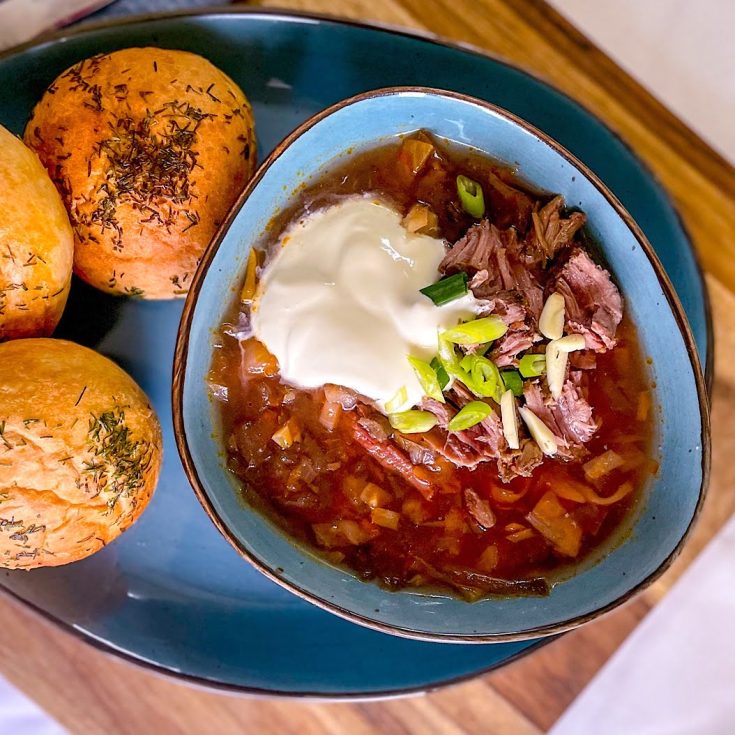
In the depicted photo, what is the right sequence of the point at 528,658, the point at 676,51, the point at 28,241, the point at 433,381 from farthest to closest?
the point at 676,51 < the point at 528,658 < the point at 433,381 < the point at 28,241

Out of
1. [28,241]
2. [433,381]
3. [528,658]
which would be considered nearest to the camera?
[28,241]

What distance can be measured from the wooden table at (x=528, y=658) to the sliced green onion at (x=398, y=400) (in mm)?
1038

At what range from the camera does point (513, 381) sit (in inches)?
81.1

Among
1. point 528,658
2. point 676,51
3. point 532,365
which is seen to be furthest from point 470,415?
point 676,51

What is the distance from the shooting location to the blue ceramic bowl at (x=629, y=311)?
1.95 meters

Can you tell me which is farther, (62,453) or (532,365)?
(532,365)

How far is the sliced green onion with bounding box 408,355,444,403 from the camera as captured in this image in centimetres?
199

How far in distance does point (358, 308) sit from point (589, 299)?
0.59 m

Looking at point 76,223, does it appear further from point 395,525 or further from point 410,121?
point 395,525

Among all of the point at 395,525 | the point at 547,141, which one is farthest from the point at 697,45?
the point at 395,525

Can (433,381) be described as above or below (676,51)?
below

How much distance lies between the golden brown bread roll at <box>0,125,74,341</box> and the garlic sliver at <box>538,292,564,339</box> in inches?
47.3

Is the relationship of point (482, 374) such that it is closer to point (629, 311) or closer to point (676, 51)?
point (629, 311)

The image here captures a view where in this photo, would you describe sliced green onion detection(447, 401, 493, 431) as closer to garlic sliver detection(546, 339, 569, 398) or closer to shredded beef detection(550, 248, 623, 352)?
garlic sliver detection(546, 339, 569, 398)
